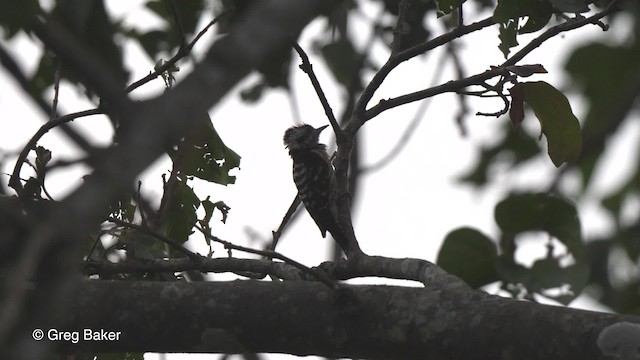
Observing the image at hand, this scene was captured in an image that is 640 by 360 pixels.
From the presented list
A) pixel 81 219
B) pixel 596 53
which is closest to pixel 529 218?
pixel 596 53

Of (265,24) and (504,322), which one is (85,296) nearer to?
(504,322)

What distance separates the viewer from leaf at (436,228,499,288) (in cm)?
484

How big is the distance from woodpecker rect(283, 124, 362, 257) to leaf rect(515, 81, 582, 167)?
2.27 m

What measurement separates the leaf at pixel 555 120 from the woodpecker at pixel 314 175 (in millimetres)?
2267

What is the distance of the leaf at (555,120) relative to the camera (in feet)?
12.6

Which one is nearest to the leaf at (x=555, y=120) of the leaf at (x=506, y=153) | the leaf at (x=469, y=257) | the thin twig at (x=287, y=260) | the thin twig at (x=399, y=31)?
the thin twig at (x=399, y=31)

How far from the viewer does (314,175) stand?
7352 mm

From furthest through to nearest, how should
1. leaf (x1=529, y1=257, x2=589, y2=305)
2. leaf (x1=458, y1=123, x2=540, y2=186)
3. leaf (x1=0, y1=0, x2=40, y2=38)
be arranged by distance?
leaf (x1=458, y1=123, x2=540, y2=186) → leaf (x1=529, y1=257, x2=589, y2=305) → leaf (x1=0, y1=0, x2=40, y2=38)

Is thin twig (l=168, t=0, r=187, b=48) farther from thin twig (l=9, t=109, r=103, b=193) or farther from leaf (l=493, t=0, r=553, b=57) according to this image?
leaf (l=493, t=0, r=553, b=57)

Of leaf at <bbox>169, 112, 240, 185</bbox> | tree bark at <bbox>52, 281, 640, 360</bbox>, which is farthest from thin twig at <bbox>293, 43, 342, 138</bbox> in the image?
tree bark at <bbox>52, 281, 640, 360</bbox>

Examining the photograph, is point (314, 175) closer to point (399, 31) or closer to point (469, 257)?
point (469, 257)

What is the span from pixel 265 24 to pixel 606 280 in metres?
5.81

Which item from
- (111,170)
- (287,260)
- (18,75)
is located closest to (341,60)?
(18,75)

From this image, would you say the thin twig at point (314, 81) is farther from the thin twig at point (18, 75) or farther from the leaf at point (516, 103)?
the thin twig at point (18, 75)
